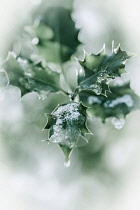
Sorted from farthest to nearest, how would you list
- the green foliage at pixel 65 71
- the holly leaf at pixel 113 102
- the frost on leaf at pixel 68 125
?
the holly leaf at pixel 113 102 < the green foliage at pixel 65 71 < the frost on leaf at pixel 68 125

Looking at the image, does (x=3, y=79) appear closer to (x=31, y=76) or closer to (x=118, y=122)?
(x=31, y=76)

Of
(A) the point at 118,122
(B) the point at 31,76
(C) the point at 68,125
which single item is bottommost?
(C) the point at 68,125

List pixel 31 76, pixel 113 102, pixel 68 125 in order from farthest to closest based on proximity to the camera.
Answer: pixel 113 102 → pixel 31 76 → pixel 68 125

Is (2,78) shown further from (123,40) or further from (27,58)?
(123,40)

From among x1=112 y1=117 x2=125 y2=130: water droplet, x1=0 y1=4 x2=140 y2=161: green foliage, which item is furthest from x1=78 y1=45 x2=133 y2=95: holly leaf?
x1=112 y1=117 x2=125 y2=130: water droplet

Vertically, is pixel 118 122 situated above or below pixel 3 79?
below

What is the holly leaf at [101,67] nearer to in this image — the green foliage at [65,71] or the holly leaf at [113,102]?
the green foliage at [65,71]

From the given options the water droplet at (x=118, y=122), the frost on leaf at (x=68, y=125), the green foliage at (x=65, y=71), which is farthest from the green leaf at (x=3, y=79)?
the water droplet at (x=118, y=122)

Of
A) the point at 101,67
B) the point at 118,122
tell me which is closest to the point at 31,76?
the point at 101,67

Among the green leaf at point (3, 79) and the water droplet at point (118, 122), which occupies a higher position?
the green leaf at point (3, 79)
